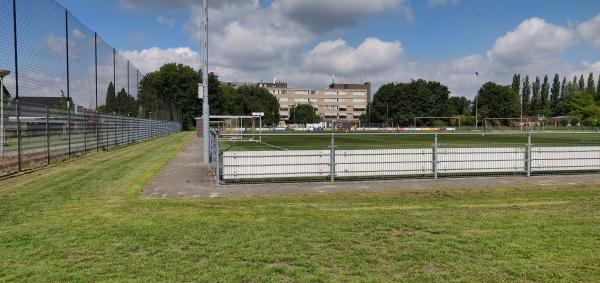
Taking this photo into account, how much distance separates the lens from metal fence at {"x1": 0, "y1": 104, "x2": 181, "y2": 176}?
1451 centimetres

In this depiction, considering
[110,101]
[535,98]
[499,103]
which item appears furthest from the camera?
[535,98]

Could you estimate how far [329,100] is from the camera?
18912 cm

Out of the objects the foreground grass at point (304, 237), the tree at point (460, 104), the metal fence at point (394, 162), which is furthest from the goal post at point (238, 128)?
the tree at point (460, 104)

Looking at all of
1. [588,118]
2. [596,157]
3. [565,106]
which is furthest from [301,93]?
[596,157]

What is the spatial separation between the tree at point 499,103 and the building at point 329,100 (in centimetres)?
6369

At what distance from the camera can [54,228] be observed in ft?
21.3

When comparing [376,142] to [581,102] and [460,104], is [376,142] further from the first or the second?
[460,104]

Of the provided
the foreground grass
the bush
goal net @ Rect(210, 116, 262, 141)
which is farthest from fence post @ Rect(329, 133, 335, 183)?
the bush

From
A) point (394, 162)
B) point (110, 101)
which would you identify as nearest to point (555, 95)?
point (110, 101)

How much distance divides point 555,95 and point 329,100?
255 feet

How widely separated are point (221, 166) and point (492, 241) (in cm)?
687

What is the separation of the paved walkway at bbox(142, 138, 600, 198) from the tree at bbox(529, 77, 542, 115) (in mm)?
161559

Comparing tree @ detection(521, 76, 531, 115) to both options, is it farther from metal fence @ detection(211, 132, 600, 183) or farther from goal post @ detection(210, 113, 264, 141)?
metal fence @ detection(211, 132, 600, 183)

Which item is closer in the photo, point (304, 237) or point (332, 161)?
point (304, 237)
